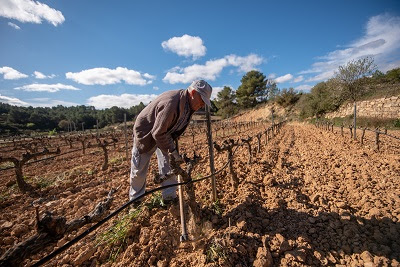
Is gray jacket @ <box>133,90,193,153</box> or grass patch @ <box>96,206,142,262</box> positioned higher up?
gray jacket @ <box>133,90,193,153</box>

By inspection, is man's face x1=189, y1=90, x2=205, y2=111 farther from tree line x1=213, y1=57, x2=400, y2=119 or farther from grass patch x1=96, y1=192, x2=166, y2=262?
tree line x1=213, y1=57, x2=400, y2=119

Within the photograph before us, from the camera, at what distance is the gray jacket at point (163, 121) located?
229 centimetres

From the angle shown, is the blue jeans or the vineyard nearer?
the vineyard

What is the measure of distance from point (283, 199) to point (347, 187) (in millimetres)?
1342

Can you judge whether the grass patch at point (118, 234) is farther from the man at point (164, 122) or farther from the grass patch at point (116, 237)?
the man at point (164, 122)

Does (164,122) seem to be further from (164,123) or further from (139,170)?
(139,170)

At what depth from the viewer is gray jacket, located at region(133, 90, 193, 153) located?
2285 mm

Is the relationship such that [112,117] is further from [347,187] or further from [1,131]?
[347,187]

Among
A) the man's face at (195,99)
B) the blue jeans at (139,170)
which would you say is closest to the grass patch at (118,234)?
the blue jeans at (139,170)

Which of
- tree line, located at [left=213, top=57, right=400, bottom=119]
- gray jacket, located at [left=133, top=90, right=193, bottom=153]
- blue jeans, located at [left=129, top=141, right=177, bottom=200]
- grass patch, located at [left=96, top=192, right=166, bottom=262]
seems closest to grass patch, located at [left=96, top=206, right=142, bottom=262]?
grass patch, located at [left=96, top=192, right=166, bottom=262]

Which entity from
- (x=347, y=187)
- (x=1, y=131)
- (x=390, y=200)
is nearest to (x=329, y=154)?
(x=347, y=187)

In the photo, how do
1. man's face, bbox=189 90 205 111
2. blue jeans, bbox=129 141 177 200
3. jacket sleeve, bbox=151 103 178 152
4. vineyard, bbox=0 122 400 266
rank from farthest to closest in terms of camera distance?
blue jeans, bbox=129 141 177 200 < man's face, bbox=189 90 205 111 < jacket sleeve, bbox=151 103 178 152 < vineyard, bbox=0 122 400 266

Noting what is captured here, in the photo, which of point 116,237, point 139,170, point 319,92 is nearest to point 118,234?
point 116,237

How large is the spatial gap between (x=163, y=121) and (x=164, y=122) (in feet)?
0.06
